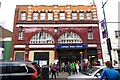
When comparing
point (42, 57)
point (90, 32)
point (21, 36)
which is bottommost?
point (42, 57)

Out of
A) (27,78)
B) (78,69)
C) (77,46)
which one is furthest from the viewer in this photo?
(77,46)

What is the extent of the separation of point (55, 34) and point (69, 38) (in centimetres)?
228

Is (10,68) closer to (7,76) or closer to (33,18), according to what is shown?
(7,76)

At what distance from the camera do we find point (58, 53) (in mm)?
31891

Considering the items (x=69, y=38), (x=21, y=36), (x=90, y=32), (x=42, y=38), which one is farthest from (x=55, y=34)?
(x=90, y=32)

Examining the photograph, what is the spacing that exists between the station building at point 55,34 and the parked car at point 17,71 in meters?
21.7

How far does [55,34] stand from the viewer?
1249 inches

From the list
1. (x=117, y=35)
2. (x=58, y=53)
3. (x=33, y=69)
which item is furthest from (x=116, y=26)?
(x=33, y=69)

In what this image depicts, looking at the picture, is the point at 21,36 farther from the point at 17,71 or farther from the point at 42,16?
the point at 17,71

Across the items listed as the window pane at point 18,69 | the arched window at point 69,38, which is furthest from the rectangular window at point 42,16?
the window pane at point 18,69

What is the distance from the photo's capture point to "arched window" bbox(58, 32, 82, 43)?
104 feet

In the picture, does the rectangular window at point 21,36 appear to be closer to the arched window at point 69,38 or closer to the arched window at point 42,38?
the arched window at point 42,38

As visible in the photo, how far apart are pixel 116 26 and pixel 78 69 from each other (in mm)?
12798

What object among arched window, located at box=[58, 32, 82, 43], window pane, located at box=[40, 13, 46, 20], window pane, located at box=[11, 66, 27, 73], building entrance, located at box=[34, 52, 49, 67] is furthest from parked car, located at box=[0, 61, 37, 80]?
window pane, located at box=[40, 13, 46, 20]
